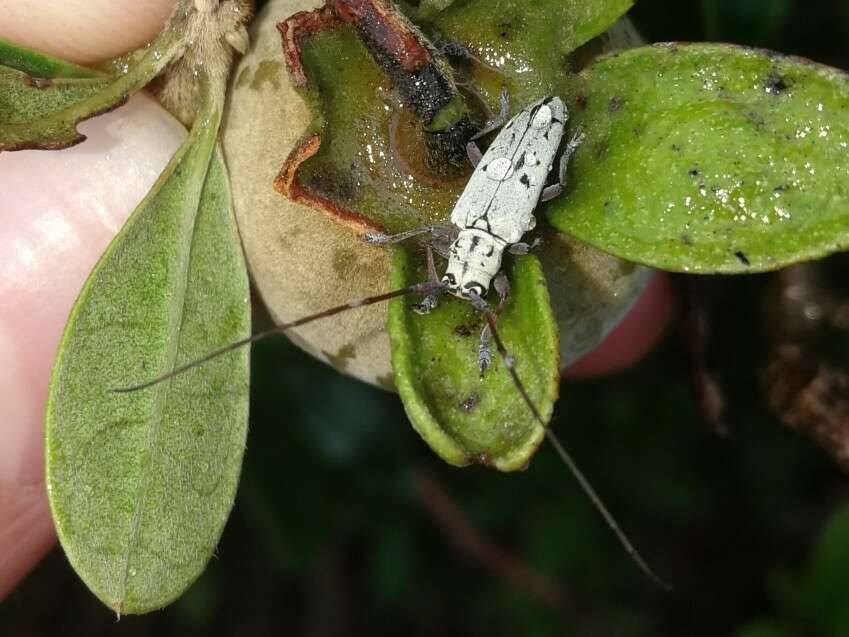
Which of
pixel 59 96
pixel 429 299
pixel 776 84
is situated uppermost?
pixel 59 96

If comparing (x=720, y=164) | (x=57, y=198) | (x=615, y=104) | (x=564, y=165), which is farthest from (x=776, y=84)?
(x=57, y=198)

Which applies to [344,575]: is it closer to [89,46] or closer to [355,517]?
[355,517]

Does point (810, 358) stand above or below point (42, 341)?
below

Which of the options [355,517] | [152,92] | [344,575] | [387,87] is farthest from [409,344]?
[344,575]

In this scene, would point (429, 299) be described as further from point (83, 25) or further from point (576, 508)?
point (576, 508)

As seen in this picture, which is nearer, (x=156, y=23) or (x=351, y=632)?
(x=156, y=23)

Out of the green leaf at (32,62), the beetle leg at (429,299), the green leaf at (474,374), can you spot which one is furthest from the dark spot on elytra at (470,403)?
the green leaf at (32,62)
